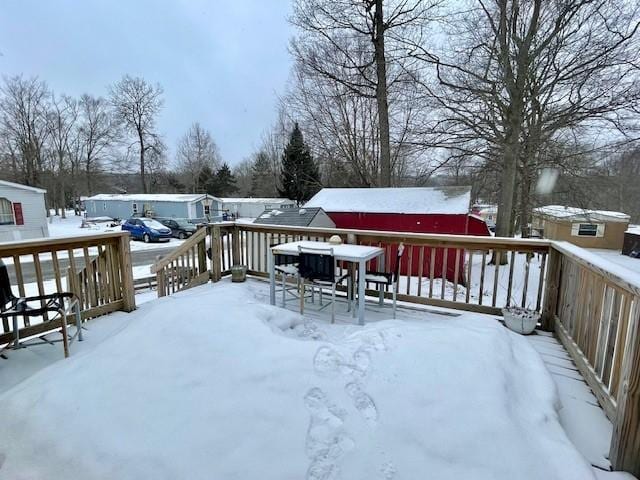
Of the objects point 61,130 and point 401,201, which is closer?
point 401,201

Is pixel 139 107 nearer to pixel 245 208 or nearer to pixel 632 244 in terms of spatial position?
pixel 245 208

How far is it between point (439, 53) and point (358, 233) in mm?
8845

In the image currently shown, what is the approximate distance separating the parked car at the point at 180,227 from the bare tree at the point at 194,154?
1240cm

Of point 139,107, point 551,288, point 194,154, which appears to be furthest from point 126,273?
point 194,154

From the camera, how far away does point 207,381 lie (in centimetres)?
186

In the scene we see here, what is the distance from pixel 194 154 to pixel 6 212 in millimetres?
19416

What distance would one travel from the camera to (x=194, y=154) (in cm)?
3350

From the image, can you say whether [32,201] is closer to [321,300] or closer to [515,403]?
[321,300]

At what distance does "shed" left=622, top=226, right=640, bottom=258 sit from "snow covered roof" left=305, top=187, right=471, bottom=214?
11630mm

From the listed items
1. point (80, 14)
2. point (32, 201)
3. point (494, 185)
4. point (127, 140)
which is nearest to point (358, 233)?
point (80, 14)

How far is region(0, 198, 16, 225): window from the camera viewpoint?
50.7ft

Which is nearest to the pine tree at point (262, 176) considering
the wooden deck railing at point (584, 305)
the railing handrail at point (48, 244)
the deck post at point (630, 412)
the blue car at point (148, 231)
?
the blue car at point (148, 231)

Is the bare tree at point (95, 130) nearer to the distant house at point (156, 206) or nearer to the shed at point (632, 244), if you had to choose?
the distant house at point (156, 206)

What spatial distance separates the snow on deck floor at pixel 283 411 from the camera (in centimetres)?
146
